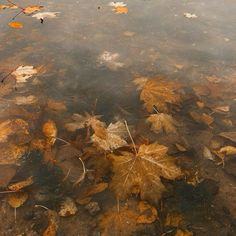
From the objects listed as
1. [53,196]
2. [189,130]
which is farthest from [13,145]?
[189,130]

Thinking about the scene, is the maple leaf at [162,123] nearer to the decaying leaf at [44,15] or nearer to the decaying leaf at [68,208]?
the decaying leaf at [68,208]

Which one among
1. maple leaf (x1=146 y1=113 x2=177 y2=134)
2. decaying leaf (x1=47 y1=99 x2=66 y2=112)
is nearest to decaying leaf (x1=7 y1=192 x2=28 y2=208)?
decaying leaf (x1=47 y1=99 x2=66 y2=112)

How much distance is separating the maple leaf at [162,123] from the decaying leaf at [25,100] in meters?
0.82

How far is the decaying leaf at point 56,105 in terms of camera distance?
2.04 meters

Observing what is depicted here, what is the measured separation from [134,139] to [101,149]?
0.72 feet

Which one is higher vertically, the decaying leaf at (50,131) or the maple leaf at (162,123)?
the decaying leaf at (50,131)

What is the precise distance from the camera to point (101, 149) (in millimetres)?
1709

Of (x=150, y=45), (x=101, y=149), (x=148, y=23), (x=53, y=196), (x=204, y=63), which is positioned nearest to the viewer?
(x=53, y=196)

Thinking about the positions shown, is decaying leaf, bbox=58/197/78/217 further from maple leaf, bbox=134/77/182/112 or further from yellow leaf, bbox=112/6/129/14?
yellow leaf, bbox=112/6/129/14

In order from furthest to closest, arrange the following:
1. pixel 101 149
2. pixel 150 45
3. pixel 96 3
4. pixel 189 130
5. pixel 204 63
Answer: pixel 96 3, pixel 150 45, pixel 204 63, pixel 189 130, pixel 101 149

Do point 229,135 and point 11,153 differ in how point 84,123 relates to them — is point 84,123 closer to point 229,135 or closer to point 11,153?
point 11,153

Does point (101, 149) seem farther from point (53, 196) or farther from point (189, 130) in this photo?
point (189, 130)

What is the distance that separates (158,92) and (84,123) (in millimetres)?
595

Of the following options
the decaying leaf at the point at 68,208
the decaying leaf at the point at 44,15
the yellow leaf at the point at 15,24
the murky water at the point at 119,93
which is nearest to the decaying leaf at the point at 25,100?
the murky water at the point at 119,93
